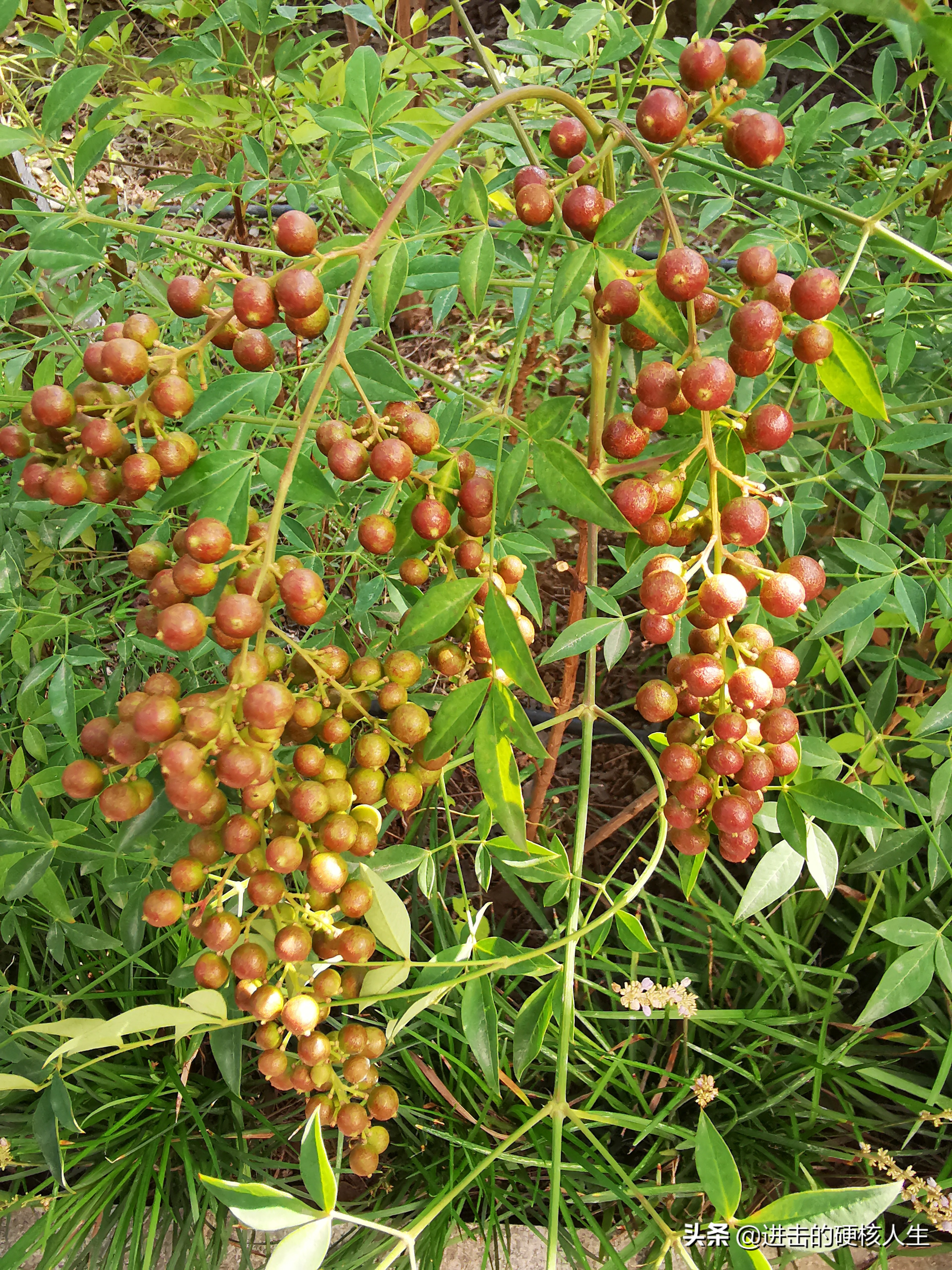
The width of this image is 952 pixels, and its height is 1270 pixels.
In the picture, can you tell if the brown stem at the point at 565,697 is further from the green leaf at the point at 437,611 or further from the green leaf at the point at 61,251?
the green leaf at the point at 61,251

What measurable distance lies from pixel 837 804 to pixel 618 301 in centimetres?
39

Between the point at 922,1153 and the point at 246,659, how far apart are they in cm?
122

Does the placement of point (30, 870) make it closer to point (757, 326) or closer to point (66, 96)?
point (66, 96)

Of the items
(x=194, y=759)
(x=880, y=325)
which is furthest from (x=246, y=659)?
(x=880, y=325)

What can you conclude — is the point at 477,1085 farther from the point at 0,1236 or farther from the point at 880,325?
the point at 880,325

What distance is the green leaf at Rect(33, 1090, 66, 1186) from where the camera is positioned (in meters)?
0.82

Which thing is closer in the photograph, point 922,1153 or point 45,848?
point 45,848

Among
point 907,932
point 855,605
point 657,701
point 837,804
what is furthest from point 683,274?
point 907,932

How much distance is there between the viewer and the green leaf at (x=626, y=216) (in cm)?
50

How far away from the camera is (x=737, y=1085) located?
122cm

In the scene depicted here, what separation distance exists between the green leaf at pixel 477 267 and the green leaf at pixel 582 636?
25 cm

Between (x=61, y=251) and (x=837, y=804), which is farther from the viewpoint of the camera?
(x=61, y=251)

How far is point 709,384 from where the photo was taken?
1.57 ft

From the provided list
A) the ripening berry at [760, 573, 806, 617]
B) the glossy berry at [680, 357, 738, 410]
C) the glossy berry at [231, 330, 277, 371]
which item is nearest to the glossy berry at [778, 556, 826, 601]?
the ripening berry at [760, 573, 806, 617]
